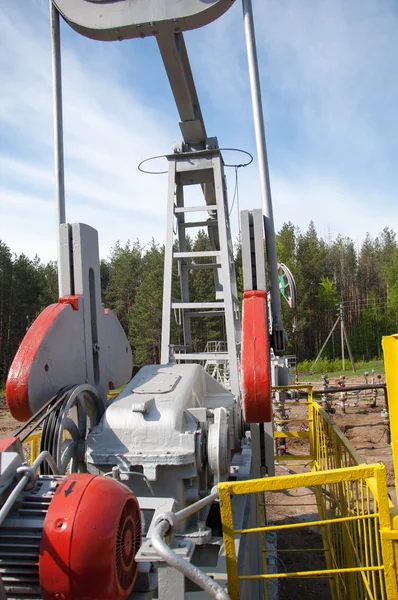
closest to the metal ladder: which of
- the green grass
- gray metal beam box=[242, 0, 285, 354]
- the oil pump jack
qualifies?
the oil pump jack

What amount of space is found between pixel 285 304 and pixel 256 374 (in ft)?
89.0

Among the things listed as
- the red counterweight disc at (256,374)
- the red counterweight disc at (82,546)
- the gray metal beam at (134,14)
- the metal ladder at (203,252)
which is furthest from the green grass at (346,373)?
the red counterweight disc at (82,546)

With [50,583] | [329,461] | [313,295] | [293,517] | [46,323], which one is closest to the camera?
[50,583]

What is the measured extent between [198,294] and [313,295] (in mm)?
14175

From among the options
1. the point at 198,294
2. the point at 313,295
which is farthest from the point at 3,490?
the point at 313,295

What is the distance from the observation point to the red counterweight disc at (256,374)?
2873 millimetres

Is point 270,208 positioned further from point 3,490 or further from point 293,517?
point 293,517

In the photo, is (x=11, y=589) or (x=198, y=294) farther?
(x=198, y=294)

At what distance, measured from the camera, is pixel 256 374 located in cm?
288

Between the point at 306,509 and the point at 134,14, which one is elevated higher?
the point at 134,14

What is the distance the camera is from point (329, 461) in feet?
15.0

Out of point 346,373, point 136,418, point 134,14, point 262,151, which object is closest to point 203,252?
point 262,151

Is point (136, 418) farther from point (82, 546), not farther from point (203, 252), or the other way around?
point (203, 252)

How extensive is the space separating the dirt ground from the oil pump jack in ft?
4.46
